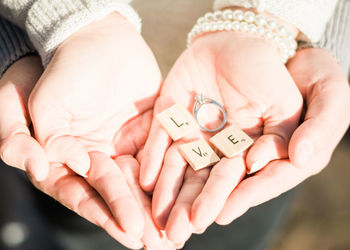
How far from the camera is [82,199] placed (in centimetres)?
102

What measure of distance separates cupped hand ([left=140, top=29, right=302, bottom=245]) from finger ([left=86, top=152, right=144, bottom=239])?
0.26 ft

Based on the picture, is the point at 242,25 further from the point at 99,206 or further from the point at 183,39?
the point at 99,206

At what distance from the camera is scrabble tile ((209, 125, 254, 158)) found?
112 cm

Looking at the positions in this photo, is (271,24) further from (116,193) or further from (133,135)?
(116,193)

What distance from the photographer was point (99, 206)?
99 centimetres

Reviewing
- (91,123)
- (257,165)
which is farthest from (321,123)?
(91,123)

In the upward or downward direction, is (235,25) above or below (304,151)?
above

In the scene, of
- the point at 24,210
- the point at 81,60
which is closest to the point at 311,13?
the point at 81,60

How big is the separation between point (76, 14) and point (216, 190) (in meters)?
0.84

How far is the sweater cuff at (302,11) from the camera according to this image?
4.56ft

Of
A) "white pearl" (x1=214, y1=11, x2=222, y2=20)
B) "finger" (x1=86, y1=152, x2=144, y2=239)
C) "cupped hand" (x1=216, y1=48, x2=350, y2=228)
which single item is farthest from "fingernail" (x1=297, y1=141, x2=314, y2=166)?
"white pearl" (x1=214, y1=11, x2=222, y2=20)

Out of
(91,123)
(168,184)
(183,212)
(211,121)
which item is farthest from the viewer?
(211,121)

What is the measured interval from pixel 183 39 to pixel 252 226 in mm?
1008

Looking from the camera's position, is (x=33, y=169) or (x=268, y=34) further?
(x=268, y=34)
